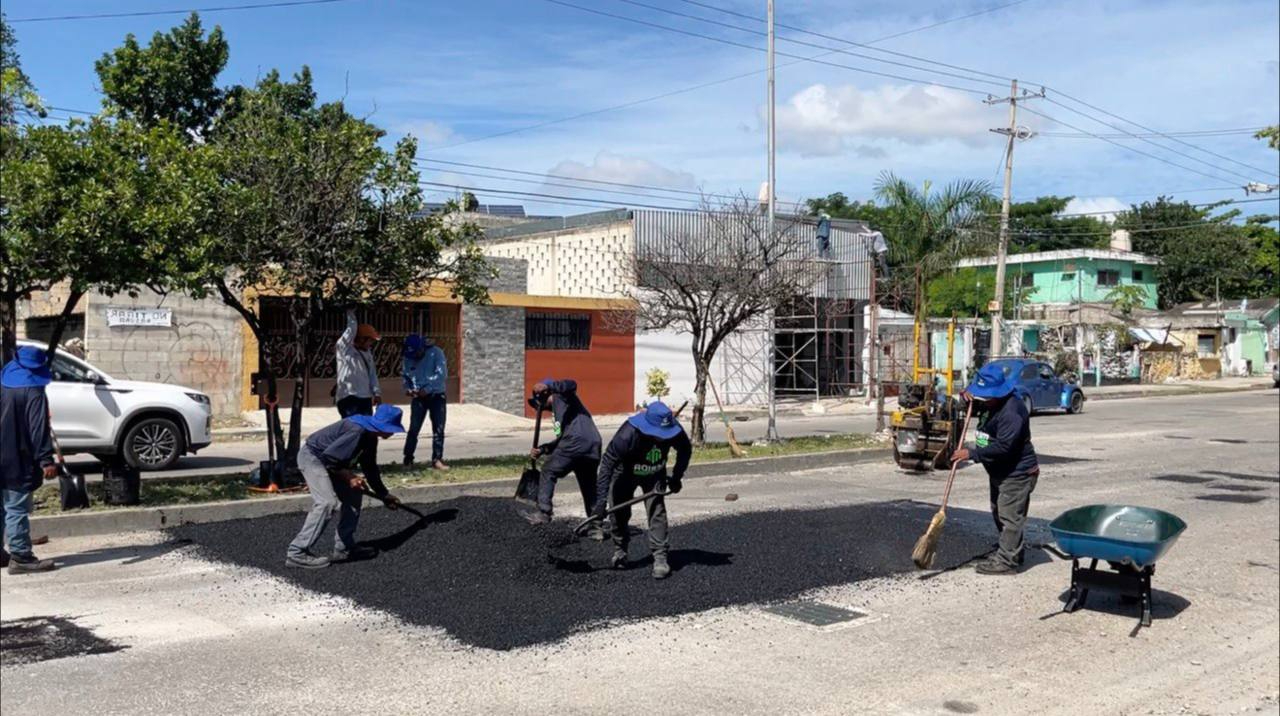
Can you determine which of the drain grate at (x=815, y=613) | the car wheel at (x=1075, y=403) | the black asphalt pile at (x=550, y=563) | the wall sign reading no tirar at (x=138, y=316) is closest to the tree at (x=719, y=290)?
the black asphalt pile at (x=550, y=563)

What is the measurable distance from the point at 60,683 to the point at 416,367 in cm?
808

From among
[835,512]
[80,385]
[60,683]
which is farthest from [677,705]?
[80,385]

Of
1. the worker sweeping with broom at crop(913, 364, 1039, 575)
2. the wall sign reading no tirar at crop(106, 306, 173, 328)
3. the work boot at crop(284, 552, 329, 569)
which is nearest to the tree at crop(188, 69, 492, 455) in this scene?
the work boot at crop(284, 552, 329, 569)

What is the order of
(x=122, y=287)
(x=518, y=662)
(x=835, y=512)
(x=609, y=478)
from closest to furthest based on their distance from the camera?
(x=518, y=662), (x=609, y=478), (x=122, y=287), (x=835, y=512)

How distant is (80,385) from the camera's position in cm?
1418

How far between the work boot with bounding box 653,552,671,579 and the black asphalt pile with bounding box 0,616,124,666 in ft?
12.2

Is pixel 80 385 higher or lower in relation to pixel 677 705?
higher

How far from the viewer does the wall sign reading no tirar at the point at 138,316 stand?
21734 millimetres

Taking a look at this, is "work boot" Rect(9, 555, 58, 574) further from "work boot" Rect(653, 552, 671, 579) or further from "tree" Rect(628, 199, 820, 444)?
"tree" Rect(628, 199, 820, 444)

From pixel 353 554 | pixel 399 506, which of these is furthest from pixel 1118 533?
pixel 353 554

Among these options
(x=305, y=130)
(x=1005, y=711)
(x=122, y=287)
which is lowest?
(x=1005, y=711)

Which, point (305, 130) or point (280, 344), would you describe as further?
point (280, 344)

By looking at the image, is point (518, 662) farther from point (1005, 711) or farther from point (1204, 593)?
point (1204, 593)

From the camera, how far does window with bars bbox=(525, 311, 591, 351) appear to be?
2786 cm
